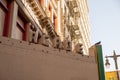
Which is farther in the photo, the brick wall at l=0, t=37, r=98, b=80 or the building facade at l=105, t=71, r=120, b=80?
the building facade at l=105, t=71, r=120, b=80

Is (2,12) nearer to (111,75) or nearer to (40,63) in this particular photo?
(40,63)

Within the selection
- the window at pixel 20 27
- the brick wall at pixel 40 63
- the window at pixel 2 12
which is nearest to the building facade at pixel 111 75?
the window at pixel 20 27

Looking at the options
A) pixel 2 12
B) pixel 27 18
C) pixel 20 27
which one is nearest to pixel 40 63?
pixel 2 12

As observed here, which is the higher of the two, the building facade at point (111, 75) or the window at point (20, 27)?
the window at point (20, 27)

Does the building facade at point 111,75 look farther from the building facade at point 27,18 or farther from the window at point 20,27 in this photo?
the window at point 20,27

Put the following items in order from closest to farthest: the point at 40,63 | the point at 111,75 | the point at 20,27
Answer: the point at 40,63
the point at 20,27
the point at 111,75

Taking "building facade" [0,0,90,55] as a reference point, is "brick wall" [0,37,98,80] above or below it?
below

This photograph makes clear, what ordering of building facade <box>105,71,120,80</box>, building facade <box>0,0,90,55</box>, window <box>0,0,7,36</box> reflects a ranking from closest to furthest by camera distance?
window <box>0,0,7,36</box> < building facade <box>0,0,90,55</box> < building facade <box>105,71,120,80</box>

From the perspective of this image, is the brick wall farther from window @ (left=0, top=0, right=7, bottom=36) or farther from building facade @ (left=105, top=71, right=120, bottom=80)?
building facade @ (left=105, top=71, right=120, bottom=80)

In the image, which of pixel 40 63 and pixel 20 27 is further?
pixel 20 27

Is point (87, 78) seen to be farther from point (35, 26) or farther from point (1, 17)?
point (35, 26)

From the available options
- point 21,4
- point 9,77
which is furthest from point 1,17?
point 9,77

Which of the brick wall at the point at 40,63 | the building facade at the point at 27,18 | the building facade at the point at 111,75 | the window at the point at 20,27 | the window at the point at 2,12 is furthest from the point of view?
the building facade at the point at 111,75

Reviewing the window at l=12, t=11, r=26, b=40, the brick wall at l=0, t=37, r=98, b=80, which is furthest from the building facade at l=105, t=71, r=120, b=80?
the brick wall at l=0, t=37, r=98, b=80
